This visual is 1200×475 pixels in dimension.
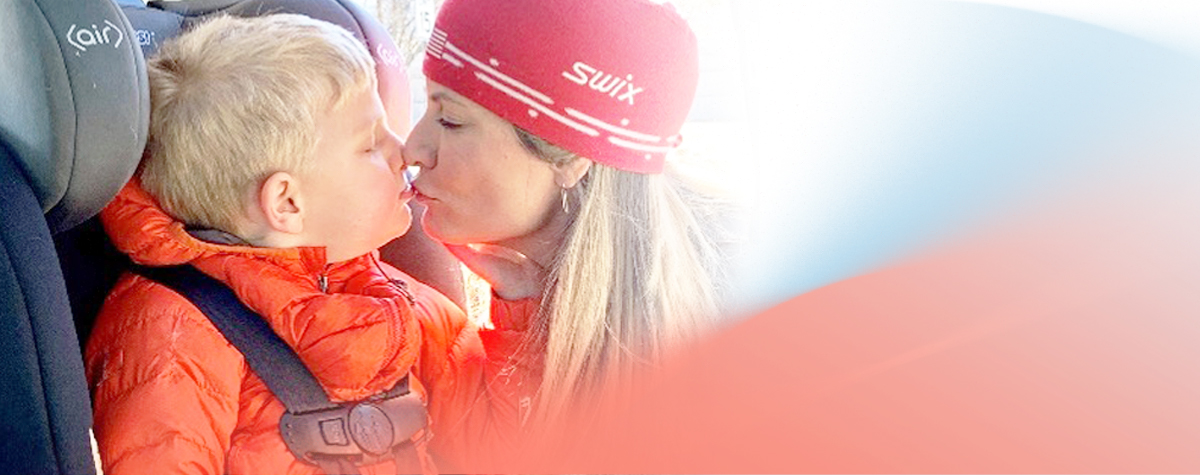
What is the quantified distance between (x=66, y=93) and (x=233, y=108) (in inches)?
9.7

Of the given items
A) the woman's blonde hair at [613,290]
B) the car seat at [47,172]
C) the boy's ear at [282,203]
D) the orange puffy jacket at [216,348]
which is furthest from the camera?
the woman's blonde hair at [613,290]

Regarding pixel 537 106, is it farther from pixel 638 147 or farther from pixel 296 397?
pixel 296 397

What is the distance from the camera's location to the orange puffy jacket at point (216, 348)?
44.2 inches

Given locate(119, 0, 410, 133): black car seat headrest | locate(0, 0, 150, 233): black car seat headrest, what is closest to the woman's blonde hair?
locate(119, 0, 410, 133): black car seat headrest

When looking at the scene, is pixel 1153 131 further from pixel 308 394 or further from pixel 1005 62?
pixel 308 394

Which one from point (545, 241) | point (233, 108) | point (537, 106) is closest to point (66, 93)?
point (233, 108)

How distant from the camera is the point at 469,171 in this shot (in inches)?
51.2

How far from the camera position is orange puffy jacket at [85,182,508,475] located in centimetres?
112

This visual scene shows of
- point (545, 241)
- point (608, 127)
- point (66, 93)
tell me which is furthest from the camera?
point (545, 241)

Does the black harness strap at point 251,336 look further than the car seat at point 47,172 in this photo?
Yes

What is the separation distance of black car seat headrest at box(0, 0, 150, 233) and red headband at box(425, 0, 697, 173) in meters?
0.37

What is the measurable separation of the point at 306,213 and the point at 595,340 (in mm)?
337
